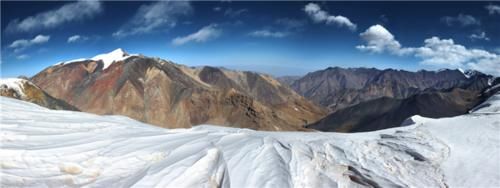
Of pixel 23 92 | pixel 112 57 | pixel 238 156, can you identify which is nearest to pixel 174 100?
pixel 112 57

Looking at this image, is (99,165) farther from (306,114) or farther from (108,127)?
(306,114)

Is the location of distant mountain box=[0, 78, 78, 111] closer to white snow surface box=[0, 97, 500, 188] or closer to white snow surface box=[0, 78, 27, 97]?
white snow surface box=[0, 78, 27, 97]

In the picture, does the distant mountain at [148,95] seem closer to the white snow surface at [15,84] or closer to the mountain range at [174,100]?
the mountain range at [174,100]

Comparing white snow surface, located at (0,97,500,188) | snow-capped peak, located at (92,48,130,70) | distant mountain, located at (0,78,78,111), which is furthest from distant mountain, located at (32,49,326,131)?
white snow surface, located at (0,97,500,188)

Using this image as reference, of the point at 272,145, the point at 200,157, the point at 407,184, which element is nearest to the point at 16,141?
the point at 200,157

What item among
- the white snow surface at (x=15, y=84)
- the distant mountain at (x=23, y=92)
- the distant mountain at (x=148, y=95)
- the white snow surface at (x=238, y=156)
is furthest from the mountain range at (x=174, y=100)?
the white snow surface at (x=238, y=156)
